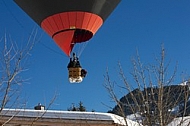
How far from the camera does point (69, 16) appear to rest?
1547 centimetres

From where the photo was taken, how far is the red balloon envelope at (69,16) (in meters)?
15.3

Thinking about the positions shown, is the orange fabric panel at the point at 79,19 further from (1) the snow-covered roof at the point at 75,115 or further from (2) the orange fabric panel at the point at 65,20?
(1) the snow-covered roof at the point at 75,115

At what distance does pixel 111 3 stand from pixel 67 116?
16.8 feet

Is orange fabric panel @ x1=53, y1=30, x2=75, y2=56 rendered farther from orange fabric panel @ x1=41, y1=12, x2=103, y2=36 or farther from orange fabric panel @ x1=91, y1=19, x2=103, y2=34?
orange fabric panel @ x1=91, y1=19, x2=103, y2=34

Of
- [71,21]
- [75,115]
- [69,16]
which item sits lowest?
[75,115]

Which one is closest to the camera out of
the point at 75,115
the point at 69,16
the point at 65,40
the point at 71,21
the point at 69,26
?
the point at 69,16

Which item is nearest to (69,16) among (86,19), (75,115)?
(86,19)

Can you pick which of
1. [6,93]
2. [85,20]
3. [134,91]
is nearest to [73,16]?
[85,20]

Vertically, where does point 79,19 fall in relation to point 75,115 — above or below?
above

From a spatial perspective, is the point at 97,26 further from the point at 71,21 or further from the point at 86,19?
the point at 71,21

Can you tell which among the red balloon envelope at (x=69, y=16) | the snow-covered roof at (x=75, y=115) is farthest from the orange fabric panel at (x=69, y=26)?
the snow-covered roof at (x=75, y=115)

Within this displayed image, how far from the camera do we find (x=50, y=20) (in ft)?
51.5

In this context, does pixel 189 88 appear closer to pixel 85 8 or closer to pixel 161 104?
pixel 161 104

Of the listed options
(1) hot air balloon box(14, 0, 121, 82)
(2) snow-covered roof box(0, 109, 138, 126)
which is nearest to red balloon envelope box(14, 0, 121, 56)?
(1) hot air balloon box(14, 0, 121, 82)
